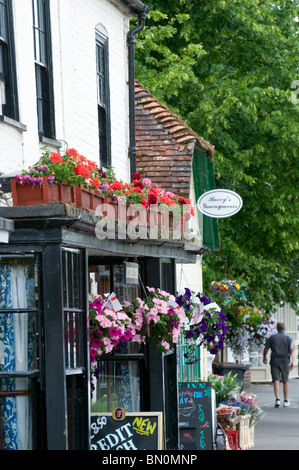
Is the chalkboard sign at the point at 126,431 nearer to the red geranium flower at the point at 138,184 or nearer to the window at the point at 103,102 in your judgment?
the red geranium flower at the point at 138,184

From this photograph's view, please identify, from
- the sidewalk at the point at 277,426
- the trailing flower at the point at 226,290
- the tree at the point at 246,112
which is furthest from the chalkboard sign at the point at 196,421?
the tree at the point at 246,112

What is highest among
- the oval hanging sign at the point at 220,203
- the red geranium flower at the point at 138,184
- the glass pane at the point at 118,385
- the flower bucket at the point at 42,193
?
the oval hanging sign at the point at 220,203

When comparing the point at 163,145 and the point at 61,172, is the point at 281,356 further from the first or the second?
the point at 61,172

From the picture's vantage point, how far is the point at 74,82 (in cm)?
1123

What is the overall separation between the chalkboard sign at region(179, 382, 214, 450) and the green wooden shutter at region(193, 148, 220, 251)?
22.7ft

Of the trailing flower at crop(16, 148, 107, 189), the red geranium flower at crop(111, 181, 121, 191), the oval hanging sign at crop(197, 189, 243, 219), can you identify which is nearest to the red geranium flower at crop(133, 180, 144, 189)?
the red geranium flower at crop(111, 181, 121, 191)

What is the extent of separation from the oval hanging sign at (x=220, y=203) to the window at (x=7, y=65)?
6644mm

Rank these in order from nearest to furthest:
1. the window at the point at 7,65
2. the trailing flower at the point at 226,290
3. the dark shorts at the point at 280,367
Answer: the window at the point at 7,65
the trailing flower at the point at 226,290
the dark shorts at the point at 280,367

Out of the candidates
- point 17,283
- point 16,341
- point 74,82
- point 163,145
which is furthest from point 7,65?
point 163,145

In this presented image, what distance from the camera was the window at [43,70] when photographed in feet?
33.7

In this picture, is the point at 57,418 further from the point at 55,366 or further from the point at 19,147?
the point at 19,147

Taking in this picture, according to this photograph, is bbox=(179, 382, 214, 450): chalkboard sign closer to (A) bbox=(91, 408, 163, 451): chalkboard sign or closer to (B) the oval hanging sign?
(A) bbox=(91, 408, 163, 451): chalkboard sign

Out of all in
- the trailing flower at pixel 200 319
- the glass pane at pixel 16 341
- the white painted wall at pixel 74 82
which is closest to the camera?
the glass pane at pixel 16 341

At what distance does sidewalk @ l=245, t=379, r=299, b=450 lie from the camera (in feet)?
47.8
